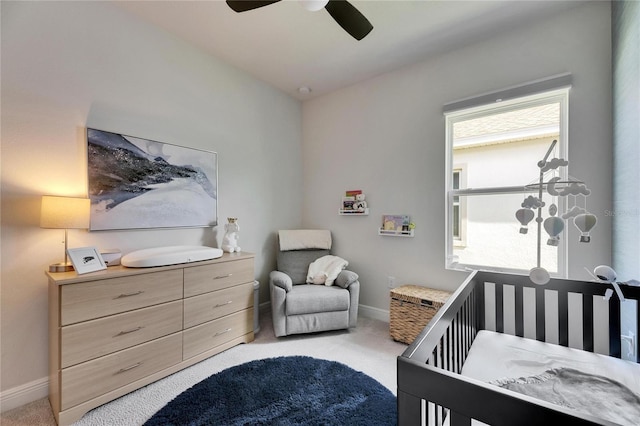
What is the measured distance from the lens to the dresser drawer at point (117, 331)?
59.9 inches

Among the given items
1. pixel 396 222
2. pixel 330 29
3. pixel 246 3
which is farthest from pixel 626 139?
pixel 246 3

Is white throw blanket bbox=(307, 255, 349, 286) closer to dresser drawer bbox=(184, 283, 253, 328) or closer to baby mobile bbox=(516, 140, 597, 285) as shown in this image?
dresser drawer bbox=(184, 283, 253, 328)

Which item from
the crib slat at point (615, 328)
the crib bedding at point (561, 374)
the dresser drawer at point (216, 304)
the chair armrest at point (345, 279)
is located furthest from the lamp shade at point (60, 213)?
the crib slat at point (615, 328)

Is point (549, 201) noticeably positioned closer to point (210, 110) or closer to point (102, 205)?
point (210, 110)

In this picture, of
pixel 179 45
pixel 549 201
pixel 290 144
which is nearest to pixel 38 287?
pixel 179 45

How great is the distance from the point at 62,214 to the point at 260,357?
5.56 feet

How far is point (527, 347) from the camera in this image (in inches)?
53.4

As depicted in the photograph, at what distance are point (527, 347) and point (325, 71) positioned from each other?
2.92 m

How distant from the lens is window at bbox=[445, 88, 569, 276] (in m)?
2.18

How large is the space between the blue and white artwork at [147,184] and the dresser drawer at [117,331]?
70 centimetres

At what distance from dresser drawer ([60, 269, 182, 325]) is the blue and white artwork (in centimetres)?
53

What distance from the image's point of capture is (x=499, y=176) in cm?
238

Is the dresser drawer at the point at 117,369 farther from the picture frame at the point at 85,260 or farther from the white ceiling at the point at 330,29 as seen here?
the white ceiling at the point at 330,29

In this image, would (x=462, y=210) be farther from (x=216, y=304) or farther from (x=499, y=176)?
(x=216, y=304)
